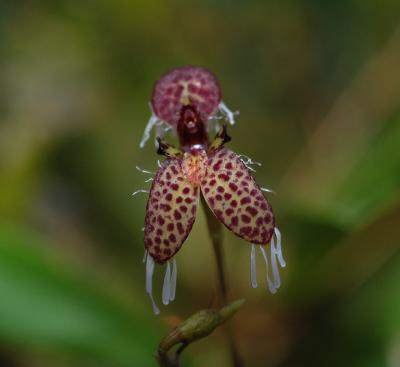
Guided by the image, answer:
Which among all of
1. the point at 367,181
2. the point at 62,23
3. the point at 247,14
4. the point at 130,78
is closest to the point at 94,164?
the point at 130,78

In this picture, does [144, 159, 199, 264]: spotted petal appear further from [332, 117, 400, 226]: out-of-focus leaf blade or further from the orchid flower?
[332, 117, 400, 226]: out-of-focus leaf blade

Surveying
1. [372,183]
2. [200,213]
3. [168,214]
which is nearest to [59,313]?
[168,214]

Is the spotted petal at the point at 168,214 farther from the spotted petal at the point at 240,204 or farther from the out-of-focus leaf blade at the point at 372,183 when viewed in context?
the out-of-focus leaf blade at the point at 372,183

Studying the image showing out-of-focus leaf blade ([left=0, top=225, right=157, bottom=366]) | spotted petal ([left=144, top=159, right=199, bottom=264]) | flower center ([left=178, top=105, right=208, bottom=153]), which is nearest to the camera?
spotted petal ([left=144, top=159, right=199, bottom=264])

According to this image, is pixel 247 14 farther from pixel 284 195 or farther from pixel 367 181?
pixel 367 181

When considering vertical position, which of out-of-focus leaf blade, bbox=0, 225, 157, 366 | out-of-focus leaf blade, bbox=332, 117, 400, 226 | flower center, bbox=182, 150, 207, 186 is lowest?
out-of-focus leaf blade, bbox=0, 225, 157, 366

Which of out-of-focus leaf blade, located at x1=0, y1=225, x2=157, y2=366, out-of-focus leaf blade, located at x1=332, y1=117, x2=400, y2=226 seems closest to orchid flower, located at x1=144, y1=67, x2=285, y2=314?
out-of-focus leaf blade, located at x1=0, y1=225, x2=157, y2=366

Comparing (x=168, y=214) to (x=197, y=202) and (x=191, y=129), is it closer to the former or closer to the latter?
(x=197, y=202)
